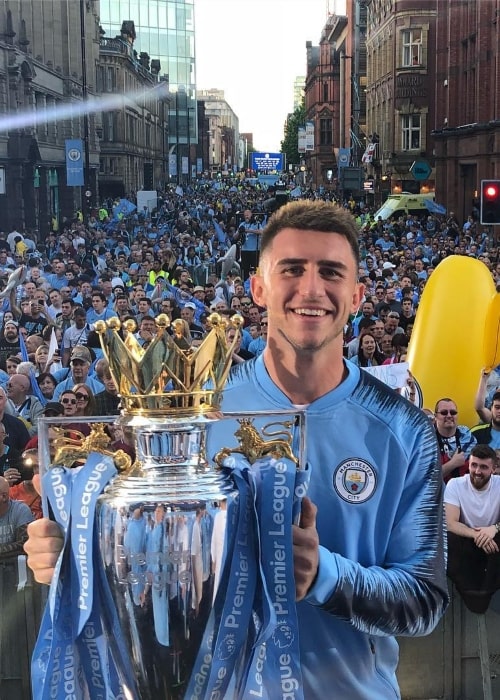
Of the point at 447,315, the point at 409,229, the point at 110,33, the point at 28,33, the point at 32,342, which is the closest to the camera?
the point at 447,315

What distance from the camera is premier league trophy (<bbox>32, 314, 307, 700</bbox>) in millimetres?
1881

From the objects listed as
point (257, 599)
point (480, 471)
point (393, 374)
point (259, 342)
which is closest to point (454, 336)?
point (259, 342)

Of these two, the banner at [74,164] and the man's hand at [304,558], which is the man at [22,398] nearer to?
the man's hand at [304,558]

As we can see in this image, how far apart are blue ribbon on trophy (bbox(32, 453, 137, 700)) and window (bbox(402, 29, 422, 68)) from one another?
6247 cm

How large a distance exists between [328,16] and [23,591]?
120664 millimetres

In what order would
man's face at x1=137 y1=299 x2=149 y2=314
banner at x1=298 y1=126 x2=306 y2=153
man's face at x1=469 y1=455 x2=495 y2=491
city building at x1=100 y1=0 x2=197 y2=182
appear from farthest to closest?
1. city building at x1=100 y1=0 x2=197 y2=182
2. banner at x1=298 y1=126 x2=306 y2=153
3. man's face at x1=137 y1=299 x2=149 y2=314
4. man's face at x1=469 y1=455 x2=495 y2=491

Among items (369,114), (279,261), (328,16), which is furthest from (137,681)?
(328,16)

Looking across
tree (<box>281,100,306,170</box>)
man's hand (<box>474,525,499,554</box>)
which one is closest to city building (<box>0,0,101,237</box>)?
man's hand (<box>474,525,499,554</box>)

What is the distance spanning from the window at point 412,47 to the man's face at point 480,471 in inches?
2306

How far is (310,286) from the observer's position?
2.17 m

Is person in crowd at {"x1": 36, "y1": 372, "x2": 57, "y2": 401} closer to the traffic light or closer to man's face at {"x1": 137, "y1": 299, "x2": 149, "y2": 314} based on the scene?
man's face at {"x1": 137, "y1": 299, "x2": 149, "y2": 314}

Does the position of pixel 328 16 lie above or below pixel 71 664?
above

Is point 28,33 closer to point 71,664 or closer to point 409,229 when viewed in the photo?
point 409,229

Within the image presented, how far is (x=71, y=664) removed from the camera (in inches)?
78.7
